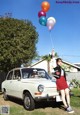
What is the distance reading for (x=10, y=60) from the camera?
1720 centimetres

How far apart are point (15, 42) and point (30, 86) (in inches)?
292

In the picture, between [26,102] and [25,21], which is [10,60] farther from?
[26,102]

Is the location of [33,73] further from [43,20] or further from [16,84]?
[43,20]

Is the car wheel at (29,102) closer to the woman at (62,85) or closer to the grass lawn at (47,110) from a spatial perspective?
the grass lawn at (47,110)

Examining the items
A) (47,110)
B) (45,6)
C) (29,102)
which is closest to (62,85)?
(47,110)

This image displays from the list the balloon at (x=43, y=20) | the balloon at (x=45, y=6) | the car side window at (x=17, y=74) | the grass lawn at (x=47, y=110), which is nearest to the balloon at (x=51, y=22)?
the balloon at (x=43, y=20)

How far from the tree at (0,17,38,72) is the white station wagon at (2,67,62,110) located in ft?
13.5

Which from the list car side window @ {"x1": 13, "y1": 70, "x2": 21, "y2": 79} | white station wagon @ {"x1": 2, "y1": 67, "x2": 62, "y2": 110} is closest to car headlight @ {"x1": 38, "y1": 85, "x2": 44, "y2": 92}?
white station wagon @ {"x1": 2, "y1": 67, "x2": 62, "y2": 110}

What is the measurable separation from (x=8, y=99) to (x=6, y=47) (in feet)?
14.7

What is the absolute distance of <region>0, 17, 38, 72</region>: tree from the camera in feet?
55.9

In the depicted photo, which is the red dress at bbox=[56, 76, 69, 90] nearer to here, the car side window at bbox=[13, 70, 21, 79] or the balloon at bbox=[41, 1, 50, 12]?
the car side window at bbox=[13, 70, 21, 79]

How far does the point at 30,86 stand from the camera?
10.2 metres

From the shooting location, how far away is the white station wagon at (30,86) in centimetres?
981

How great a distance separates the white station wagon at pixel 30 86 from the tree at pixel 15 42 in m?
4.11
